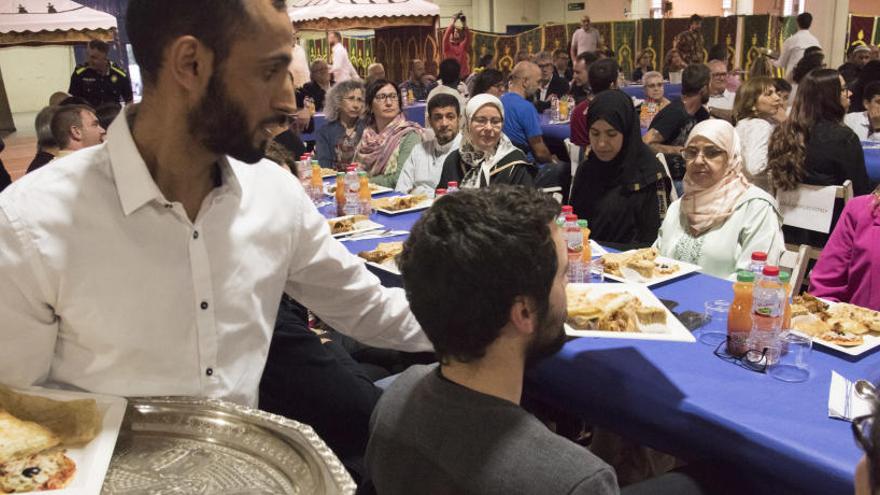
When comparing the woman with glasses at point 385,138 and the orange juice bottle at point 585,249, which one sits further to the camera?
the woman with glasses at point 385,138

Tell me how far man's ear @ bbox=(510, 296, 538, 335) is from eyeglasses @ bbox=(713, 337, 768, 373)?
818 millimetres

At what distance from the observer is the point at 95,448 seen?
1099 mm

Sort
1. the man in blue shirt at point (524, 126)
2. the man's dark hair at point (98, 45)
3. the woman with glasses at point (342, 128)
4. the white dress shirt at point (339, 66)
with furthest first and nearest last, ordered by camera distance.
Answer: the white dress shirt at point (339, 66) < the man's dark hair at point (98, 45) < the man in blue shirt at point (524, 126) < the woman with glasses at point (342, 128)

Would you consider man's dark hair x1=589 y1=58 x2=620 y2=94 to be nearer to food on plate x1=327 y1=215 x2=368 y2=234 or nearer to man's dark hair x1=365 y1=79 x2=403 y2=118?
man's dark hair x1=365 y1=79 x2=403 y2=118

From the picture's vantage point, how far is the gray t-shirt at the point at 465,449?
1302mm

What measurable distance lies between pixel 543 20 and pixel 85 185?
2422 centimetres

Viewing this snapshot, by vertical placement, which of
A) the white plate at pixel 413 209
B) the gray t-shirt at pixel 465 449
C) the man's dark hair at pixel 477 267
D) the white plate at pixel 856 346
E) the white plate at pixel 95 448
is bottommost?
the white plate at pixel 856 346

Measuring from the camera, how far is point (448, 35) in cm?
1541

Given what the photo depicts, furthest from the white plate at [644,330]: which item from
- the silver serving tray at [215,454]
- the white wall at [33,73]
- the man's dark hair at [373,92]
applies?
the white wall at [33,73]

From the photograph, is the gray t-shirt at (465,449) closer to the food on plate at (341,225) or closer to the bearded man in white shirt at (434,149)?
the food on plate at (341,225)

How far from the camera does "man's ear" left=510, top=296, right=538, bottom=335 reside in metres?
1.51

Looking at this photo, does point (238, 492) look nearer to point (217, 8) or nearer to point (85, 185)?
point (85, 185)

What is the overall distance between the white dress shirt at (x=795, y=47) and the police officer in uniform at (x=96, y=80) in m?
9.09

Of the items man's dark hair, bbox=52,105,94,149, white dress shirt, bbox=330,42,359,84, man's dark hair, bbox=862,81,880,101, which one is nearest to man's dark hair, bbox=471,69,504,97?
man's dark hair, bbox=862,81,880,101
